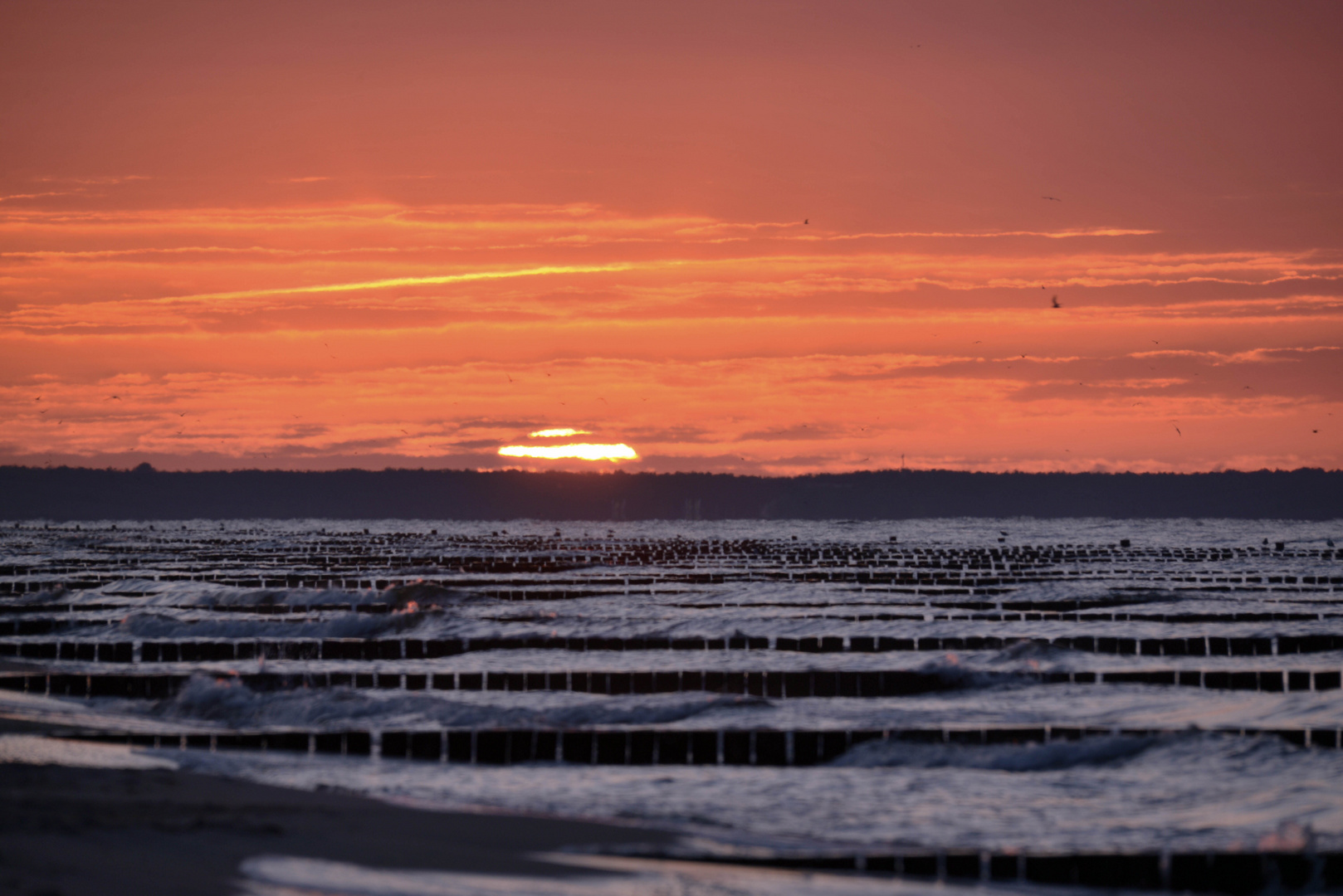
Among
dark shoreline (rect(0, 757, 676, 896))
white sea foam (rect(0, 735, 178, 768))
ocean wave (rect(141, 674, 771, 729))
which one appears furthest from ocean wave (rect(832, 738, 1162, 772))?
white sea foam (rect(0, 735, 178, 768))

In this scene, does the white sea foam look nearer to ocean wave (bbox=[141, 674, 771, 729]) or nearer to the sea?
the sea

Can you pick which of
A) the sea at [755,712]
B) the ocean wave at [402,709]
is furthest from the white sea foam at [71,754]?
the ocean wave at [402,709]

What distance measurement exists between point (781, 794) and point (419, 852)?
3.60 m

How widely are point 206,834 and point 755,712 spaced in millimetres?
7971

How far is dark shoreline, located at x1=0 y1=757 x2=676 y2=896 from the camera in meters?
7.51

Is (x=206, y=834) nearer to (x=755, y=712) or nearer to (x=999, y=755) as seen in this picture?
(x=999, y=755)

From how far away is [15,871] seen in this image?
24.1 ft

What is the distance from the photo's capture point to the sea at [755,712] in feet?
31.6

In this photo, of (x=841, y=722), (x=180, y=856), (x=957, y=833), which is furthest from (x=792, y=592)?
(x=180, y=856)

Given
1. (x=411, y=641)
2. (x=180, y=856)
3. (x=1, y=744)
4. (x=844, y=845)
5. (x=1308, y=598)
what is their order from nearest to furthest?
(x=180, y=856)
(x=844, y=845)
(x=1, y=744)
(x=411, y=641)
(x=1308, y=598)

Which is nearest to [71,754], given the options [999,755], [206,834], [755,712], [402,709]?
[206,834]

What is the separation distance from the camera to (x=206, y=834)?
28.5 feet

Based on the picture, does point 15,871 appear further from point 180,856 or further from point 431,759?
point 431,759

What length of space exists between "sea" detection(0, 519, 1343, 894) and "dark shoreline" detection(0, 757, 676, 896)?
383 mm
